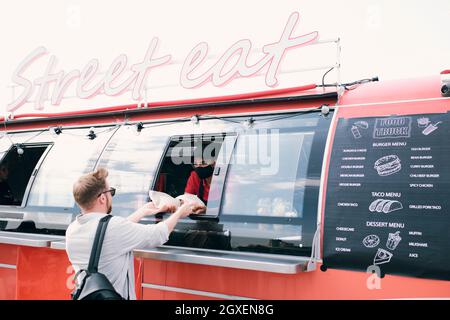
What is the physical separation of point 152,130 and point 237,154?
1044 millimetres

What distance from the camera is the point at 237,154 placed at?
12.9 ft

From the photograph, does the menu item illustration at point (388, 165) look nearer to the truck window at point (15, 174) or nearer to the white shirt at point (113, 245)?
the white shirt at point (113, 245)

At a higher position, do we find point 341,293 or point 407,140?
point 407,140

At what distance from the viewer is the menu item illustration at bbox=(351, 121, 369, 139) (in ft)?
11.1

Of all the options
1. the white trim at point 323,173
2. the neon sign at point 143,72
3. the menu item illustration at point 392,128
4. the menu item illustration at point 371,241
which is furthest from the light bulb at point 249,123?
the menu item illustration at point 371,241

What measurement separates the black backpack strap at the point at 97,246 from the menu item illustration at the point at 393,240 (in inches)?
71.2

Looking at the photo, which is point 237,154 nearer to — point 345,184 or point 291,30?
point 345,184

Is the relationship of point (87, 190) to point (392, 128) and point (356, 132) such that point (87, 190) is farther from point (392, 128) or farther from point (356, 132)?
point (392, 128)

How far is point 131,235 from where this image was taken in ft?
10.3

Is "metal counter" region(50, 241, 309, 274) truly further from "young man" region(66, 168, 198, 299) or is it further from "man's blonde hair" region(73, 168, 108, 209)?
"man's blonde hair" region(73, 168, 108, 209)

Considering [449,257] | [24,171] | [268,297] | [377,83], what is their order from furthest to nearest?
[24,171], [377,83], [268,297], [449,257]

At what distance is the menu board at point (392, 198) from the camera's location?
2893 mm

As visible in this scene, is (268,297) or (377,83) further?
(377,83)

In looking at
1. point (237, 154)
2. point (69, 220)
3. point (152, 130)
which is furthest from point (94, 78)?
point (237, 154)
